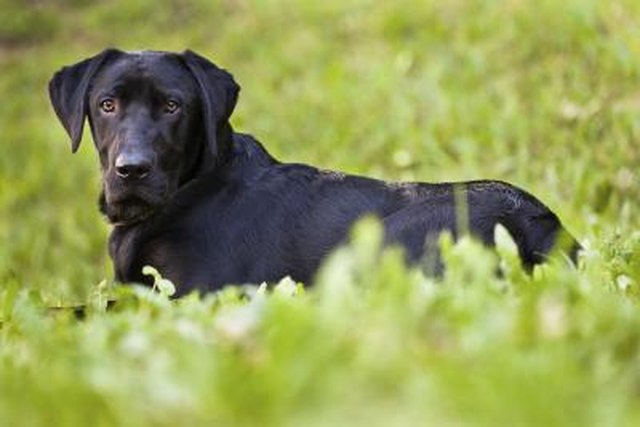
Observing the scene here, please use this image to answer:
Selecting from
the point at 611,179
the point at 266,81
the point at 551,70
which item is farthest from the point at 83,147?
the point at 611,179

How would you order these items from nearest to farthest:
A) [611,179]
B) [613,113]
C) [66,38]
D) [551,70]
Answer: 1. [611,179]
2. [613,113]
3. [551,70]
4. [66,38]

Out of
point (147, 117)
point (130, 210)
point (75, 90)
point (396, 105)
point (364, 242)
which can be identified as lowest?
point (364, 242)

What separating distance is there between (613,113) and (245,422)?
8.39 metres

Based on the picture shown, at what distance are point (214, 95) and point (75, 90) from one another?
71 centimetres

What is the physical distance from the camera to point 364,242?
299cm

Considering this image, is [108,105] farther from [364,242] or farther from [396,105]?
[396,105]

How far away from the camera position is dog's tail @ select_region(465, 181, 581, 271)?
5.78 m

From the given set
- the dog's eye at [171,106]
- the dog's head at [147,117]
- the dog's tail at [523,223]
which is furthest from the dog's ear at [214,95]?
the dog's tail at [523,223]

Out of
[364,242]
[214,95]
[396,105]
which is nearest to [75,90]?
[214,95]

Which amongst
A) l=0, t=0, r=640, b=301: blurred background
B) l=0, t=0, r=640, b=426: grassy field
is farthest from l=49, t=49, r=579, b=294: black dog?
l=0, t=0, r=640, b=301: blurred background

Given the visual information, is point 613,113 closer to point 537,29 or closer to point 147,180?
→ point 537,29

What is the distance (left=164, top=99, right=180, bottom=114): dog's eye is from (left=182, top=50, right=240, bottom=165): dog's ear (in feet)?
0.45

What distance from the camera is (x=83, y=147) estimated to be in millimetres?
13406

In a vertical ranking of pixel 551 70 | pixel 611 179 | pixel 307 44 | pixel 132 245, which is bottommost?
pixel 132 245
